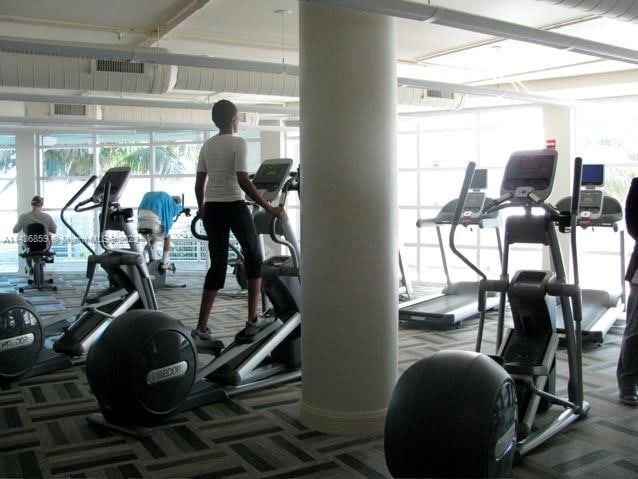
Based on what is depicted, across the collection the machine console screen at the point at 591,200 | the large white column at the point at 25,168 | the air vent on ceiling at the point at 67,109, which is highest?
the air vent on ceiling at the point at 67,109

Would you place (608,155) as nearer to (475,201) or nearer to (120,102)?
(475,201)

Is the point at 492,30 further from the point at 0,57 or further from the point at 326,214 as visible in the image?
the point at 0,57

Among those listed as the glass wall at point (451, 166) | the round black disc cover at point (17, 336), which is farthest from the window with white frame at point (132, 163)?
the round black disc cover at point (17, 336)

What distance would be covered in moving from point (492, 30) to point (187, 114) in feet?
21.8

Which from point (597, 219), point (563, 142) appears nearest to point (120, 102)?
point (597, 219)

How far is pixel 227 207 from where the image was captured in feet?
13.5

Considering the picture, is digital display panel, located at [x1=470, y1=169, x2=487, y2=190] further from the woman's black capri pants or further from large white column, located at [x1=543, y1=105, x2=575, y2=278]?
the woman's black capri pants

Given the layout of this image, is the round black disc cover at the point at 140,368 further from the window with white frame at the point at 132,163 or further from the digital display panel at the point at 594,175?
the window with white frame at the point at 132,163

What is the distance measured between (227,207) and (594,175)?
342 cm

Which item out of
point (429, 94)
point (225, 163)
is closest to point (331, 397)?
point (225, 163)

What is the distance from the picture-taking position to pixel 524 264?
33.0 ft

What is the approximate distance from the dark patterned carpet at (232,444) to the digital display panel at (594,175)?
220 cm

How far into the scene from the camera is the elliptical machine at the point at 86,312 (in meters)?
3.95

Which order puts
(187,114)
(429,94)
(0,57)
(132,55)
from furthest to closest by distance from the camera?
1. (187,114)
2. (429,94)
3. (0,57)
4. (132,55)
